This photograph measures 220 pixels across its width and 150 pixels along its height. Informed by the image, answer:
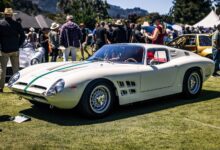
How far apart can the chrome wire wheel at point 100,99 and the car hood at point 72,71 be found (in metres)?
0.25

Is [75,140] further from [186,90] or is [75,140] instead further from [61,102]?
[186,90]

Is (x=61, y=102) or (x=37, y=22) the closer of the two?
(x=61, y=102)

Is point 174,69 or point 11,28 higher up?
point 11,28

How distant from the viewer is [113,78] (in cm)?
673

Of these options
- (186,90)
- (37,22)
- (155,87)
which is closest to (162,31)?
(186,90)

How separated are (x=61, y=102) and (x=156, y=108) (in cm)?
210

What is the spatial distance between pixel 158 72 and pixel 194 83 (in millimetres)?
1367

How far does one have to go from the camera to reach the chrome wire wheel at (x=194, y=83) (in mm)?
8383

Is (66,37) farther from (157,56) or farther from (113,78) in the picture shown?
(113,78)

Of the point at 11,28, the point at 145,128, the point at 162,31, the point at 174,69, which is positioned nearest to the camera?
the point at 145,128

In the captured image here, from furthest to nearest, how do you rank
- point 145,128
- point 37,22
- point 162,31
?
point 37,22
point 162,31
point 145,128

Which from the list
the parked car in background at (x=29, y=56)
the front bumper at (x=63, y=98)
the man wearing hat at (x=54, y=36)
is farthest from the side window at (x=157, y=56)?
the man wearing hat at (x=54, y=36)

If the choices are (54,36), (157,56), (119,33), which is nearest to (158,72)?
(157,56)

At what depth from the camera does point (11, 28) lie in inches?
351
